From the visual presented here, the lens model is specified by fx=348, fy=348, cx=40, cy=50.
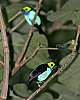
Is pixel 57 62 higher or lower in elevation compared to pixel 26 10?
lower

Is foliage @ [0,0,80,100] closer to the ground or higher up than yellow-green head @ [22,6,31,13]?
closer to the ground

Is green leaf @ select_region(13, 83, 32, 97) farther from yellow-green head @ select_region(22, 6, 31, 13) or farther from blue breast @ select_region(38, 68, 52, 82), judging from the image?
yellow-green head @ select_region(22, 6, 31, 13)

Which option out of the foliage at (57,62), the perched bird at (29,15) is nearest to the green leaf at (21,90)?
the foliage at (57,62)

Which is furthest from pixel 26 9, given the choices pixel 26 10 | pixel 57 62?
pixel 57 62

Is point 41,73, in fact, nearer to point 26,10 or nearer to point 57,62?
point 57,62

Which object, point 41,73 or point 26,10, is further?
point 26,10

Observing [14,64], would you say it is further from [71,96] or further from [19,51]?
[71,96]

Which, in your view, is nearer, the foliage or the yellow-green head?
the foliage

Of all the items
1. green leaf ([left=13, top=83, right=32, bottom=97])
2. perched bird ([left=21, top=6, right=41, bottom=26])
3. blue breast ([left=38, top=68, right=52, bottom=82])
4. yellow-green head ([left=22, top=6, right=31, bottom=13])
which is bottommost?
green leaf ([left=13, top=83, right=32, bottom=97])

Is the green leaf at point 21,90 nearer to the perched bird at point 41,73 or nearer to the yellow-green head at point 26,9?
the perched bird at point 41,73

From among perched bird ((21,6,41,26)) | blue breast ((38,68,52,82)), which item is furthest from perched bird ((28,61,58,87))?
perched bird ((21,6,41,26))
